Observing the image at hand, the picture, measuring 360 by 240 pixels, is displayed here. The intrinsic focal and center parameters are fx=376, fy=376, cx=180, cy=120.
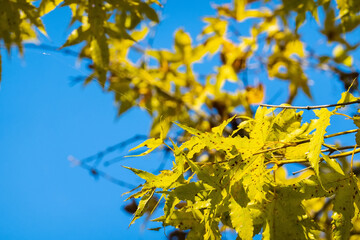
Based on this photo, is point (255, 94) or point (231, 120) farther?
point (255, 94)

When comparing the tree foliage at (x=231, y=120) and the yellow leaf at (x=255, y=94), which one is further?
the yellow leaf at (x=255, y=94)

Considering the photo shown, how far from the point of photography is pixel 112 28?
948 millimetres

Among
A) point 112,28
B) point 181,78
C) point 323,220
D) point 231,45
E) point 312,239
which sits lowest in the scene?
point 312,239

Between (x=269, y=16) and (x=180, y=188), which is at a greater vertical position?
(x=269, y=16)

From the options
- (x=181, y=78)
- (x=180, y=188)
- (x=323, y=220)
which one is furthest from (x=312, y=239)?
(x=181, y=78)

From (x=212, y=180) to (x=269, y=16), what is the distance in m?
1.27

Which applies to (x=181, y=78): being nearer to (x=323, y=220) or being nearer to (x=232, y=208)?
(x=323, y=220)

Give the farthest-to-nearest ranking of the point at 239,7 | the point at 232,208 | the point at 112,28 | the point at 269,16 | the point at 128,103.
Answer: the point at 269,16, the point at 239,7, the point at 128,103, the point at 112,28, the point at 232,208

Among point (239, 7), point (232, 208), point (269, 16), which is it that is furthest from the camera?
point (269, 16)

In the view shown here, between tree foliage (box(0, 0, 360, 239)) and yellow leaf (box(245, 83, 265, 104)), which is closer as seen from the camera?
tree foliage (box(0, 0, 360, 239))

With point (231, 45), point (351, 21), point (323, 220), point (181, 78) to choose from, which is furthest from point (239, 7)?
point (323, 220)

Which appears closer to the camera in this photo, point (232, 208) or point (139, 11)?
point (232, 208)

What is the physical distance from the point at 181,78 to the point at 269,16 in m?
0.47

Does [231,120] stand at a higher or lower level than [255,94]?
lower
